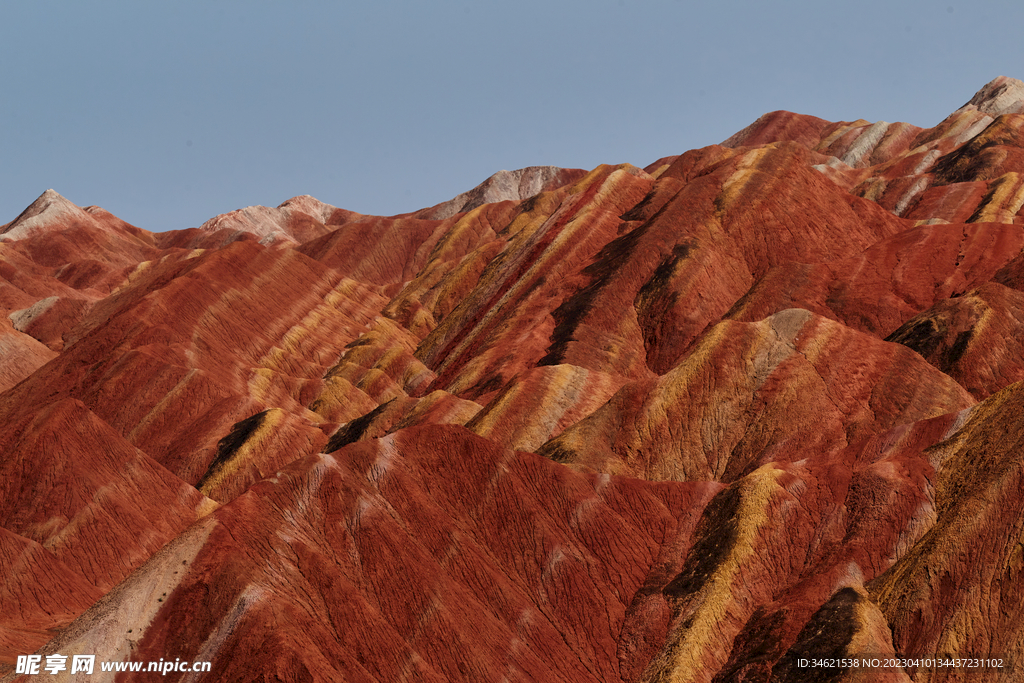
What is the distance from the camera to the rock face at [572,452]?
36750 millimetres

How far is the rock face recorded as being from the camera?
36750mm

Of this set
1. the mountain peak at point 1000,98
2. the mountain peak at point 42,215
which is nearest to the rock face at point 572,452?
the mountain peak at point 1000,98

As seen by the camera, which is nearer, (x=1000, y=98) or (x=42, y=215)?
(x=1000, y=98)

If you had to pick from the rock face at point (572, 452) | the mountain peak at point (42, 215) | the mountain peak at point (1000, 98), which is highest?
the mountain peak at point (42, 215)

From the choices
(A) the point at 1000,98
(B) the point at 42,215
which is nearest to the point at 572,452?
(A) the point at 1000,98

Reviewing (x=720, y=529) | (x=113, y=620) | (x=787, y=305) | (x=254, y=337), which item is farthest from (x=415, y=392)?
(x=113, y=620)

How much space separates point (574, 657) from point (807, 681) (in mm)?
10058

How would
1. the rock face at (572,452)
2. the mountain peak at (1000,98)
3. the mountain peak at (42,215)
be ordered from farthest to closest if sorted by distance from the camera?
1. the mountain peak at (42,215)
2. the mountain peak at (1000,98)
3. the rock face at (572,452)

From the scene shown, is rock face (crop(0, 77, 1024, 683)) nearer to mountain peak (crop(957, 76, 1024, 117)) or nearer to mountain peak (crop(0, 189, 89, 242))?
mountain peak (crop(957, 76, 1024, 117))

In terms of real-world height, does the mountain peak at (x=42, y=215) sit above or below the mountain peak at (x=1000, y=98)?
above

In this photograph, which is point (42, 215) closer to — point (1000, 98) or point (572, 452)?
point (572, 452)

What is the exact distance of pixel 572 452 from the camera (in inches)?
2283

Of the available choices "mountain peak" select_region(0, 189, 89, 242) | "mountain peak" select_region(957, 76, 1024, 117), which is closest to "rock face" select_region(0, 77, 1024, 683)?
"mountain peak" select_region(957, 76, 1024, 117)

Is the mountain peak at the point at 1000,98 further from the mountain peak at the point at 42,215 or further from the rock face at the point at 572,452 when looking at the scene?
the mountain peak at the point at 42,215
